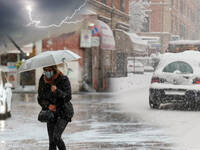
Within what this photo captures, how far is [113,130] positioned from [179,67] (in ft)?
15.7

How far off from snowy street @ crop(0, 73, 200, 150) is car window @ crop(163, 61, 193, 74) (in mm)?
1247

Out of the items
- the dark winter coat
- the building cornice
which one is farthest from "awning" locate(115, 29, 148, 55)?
the dark winter coat

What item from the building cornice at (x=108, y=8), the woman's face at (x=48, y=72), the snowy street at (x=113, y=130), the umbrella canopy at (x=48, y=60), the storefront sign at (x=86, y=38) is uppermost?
the building cornice at (x=108, y=8)

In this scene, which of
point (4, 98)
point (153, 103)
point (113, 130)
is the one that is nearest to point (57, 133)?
point (113, 130)

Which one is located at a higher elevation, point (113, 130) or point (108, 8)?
point (108, 8)

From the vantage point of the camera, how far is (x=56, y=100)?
644 centimetres

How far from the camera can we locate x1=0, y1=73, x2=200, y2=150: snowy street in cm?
857

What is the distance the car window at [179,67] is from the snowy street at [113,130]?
1247mm

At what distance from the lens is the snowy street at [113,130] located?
8.57m

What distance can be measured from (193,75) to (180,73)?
0.39 m

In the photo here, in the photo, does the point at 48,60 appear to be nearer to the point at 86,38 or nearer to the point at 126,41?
the point at 86,38

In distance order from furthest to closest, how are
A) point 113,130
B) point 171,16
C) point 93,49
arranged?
point 171,16, point 93,49, point 113,130

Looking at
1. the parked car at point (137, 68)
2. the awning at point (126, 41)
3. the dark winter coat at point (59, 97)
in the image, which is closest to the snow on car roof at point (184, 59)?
the dark winter coat at point (59, 97)

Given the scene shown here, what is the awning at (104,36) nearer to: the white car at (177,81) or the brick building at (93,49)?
the brick building at (93,49)
